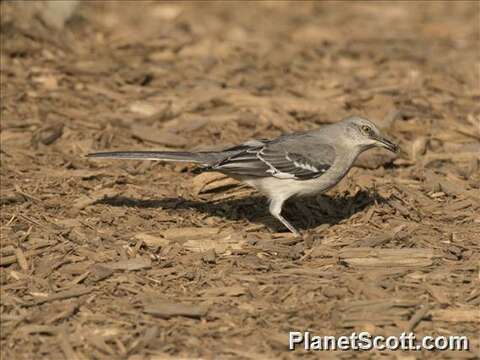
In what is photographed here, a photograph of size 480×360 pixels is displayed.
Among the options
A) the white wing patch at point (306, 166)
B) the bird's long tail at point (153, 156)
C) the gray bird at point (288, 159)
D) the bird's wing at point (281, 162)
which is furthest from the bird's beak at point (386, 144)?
the bird's long tail at point (153, 156)

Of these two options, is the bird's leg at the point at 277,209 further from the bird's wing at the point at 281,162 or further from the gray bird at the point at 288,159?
the bird's wing at the point at 281,162

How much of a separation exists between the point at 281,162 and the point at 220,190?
1178 millimetres

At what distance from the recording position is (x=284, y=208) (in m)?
10.3

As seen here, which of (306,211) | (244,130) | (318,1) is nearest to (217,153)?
(306,211)

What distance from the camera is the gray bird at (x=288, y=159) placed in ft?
30.7

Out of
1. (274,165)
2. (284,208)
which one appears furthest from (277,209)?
(284,208)

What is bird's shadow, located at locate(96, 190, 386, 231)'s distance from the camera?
9.76 m

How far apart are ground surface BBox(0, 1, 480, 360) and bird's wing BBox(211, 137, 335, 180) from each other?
2.03ft

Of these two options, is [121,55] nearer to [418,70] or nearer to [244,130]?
[244,130]

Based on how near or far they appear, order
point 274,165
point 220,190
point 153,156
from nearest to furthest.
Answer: point 153,156, point 274,165, point 220,190

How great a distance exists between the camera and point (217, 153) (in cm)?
968

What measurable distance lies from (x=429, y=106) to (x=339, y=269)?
16.3ft

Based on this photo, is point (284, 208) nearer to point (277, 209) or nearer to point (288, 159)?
point (277, 209)

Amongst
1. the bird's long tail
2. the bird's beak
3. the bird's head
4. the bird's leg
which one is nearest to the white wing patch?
the bird's leg
